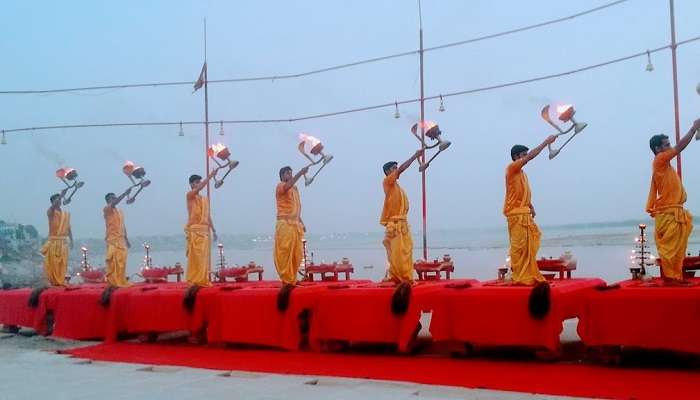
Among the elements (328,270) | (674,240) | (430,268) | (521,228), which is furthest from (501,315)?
(328,270)

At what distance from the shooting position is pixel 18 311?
34.8 feet

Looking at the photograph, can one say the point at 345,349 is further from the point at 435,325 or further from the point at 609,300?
the point at 609,300

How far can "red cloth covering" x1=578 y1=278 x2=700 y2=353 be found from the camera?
19.0 feet

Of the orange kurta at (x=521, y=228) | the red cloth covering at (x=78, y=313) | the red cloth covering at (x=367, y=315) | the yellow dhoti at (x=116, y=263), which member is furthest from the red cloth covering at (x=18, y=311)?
the orange kurta at (x=521, y=228)

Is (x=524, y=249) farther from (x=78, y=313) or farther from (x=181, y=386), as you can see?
(x=78, y=313)

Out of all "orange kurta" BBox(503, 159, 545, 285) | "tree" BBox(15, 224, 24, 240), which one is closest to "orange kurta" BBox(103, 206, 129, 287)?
"orange kurta" BBox(503, 159, 545, 285)

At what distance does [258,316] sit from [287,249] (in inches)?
34.0

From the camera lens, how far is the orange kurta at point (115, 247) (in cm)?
1055

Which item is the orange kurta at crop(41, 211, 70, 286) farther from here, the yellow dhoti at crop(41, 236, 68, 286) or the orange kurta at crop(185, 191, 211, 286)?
the orange kurta at crop(185, 191, 211, 286)

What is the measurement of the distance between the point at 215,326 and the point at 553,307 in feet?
13.1

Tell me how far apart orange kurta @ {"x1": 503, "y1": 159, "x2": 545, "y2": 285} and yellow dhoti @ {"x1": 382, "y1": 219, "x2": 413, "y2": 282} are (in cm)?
114

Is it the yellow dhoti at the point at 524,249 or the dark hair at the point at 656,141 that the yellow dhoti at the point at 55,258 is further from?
the dark hair at the point at 656,141

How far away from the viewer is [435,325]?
7.14 metres

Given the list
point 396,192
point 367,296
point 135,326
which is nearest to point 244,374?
point 367,296
